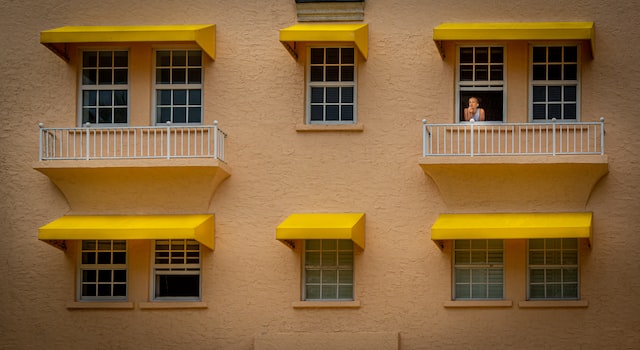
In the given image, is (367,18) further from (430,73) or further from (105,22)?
(105,22)

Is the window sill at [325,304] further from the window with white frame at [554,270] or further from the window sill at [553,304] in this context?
the window with white frame at [554,270]

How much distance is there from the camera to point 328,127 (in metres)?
20.3

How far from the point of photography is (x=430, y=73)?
66.8 feet

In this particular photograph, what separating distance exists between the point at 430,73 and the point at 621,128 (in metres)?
3.56

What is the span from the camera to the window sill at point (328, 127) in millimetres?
20312

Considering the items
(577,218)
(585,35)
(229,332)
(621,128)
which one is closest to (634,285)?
(577,218)

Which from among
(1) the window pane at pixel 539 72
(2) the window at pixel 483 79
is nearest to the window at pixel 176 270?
(2) the window at pixel 483 79

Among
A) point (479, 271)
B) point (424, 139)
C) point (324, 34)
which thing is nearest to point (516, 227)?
point (479, 271)

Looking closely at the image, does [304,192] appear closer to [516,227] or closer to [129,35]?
[516,227]

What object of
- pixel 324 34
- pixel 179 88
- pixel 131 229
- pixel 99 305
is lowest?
pixel 99 305

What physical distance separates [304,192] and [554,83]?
4.97 meters

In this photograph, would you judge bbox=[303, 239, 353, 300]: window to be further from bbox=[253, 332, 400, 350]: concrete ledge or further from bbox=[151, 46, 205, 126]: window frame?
bbox=[151, 46, 205, 126]: window frame

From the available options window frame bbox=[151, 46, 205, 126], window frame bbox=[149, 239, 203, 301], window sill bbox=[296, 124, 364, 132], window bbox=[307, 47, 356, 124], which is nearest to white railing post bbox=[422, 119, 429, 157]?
window sill bbox=[296, 124, 364, 132]

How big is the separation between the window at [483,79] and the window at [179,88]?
487cm
